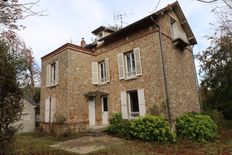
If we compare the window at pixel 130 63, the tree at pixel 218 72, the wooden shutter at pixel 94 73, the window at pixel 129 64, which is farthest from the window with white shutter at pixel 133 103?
the tree at pixel 218 72

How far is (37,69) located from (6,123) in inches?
817

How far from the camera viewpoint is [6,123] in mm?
4477

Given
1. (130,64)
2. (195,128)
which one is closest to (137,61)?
(130,64)

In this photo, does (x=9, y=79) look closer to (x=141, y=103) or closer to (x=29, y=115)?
(x=141, y=103)

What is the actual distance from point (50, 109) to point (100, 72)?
4439mm

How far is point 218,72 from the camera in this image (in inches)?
685

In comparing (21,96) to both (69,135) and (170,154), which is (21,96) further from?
(69,135)

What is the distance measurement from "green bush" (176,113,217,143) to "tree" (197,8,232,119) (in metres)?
8.67

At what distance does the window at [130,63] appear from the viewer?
38.0ft

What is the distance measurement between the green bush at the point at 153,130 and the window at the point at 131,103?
1479 mm

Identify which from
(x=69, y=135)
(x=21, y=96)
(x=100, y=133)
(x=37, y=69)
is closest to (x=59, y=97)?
(x=69, y=135)

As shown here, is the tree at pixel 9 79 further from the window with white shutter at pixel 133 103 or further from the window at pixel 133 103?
the window at pixel 133 103

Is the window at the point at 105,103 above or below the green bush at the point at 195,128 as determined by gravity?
above

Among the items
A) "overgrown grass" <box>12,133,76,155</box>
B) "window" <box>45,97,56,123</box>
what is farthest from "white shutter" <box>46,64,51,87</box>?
"overgrown grass" <box>12,133,76,155</box>
